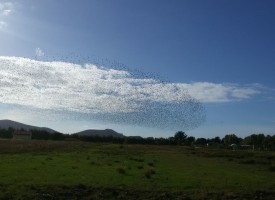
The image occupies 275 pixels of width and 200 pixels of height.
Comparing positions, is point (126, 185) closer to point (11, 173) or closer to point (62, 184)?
point (62, 184)

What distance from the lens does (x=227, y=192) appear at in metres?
33.7

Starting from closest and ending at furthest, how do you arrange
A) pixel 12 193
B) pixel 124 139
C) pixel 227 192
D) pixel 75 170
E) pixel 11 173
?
pixel 12 193, pixel 227 192, pixel 11 173, pixel 75 170, pixel 124 139

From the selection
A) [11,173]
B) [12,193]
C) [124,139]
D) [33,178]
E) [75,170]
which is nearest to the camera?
[12,193]

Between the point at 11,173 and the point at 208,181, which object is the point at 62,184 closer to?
the point at 11,173

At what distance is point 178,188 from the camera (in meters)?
34.7

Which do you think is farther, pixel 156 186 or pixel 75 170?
pixel 75 170

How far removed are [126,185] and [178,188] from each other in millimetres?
4152

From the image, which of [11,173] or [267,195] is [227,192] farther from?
[11,173]

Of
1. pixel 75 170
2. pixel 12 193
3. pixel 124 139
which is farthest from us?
pixel 124 139

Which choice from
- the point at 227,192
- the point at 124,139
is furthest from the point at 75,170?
the point at 124,139

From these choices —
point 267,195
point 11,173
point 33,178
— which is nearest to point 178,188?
point 267,195

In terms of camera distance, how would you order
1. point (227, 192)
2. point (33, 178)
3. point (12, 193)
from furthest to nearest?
1. point (33, 178)
2. point (227, 192)
3. point (12, 193)

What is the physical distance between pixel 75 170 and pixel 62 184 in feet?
31.1

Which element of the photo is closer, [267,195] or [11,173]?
[267,195]
